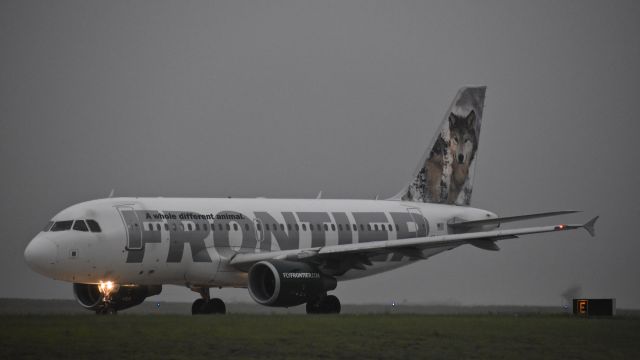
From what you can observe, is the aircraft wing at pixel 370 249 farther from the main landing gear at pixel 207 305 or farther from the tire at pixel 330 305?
the main landing gear at pixel 207 305

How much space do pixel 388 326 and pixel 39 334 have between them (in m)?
10.5

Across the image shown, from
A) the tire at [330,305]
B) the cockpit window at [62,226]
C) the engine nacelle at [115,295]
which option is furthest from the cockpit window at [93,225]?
the tire at [330,305]

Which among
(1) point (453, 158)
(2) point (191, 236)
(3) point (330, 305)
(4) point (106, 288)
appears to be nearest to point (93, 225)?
(4) point (106, 288)

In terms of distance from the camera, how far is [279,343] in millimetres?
32250

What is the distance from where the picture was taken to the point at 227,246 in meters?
50.8

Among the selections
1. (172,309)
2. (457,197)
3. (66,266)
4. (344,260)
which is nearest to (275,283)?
(344,260)

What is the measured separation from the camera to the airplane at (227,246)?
154 ft

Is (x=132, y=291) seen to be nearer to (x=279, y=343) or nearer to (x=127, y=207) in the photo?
(x=127, y=207)

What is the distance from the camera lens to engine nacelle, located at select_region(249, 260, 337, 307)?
47344 millimetres

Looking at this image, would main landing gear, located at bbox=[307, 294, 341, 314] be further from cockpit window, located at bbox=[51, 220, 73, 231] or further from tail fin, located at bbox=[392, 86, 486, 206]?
tail fin, located at bbox=[392, 86, 486, 206]

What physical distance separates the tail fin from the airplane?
4.14 metres

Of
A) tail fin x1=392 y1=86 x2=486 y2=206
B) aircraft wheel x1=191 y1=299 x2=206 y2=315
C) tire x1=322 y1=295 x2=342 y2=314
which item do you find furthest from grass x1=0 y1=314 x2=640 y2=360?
tail fin x1=392 y1=86 x2=486 y2=206

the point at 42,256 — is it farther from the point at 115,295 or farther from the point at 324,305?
the point at 324,305

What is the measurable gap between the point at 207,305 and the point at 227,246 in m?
3.20
